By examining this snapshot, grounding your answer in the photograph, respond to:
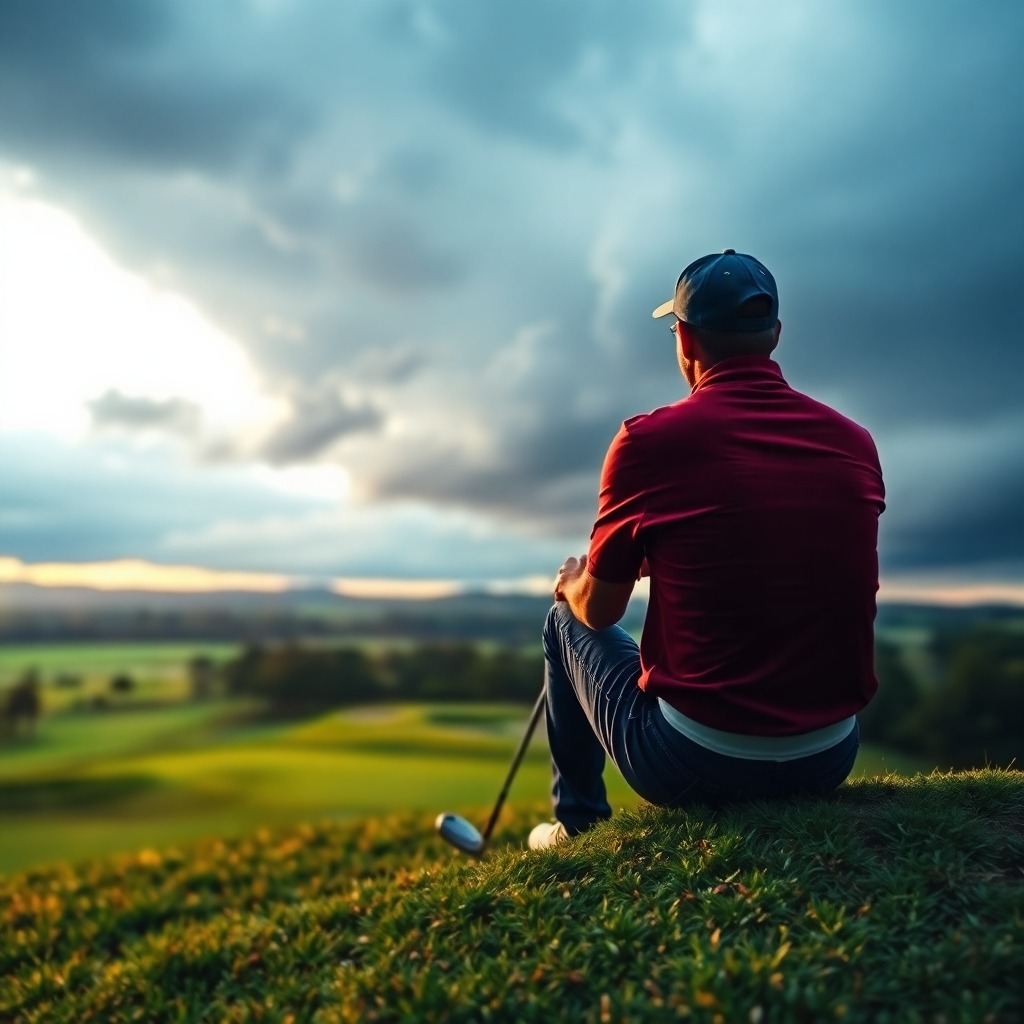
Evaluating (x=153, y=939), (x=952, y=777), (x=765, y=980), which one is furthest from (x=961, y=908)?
(x=153, y=939)

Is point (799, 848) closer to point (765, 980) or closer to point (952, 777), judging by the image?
point (765, 980)

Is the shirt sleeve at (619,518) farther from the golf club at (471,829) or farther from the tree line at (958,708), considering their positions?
the tree line at (958,708)

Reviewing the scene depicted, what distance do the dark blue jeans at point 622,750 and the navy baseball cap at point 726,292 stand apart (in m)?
1.37

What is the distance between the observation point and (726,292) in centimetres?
333

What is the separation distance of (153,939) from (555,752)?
132 inches

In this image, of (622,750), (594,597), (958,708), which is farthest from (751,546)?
(958,708)

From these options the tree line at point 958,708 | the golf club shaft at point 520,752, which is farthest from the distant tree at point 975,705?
the golf club shaft at point 520,752

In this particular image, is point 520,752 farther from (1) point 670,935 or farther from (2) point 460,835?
(1) point 670,935

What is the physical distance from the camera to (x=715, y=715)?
3.16 m

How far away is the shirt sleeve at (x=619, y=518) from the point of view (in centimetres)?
312

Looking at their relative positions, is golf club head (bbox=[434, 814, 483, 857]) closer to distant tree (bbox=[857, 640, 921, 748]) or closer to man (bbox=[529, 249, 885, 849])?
man (bbox=[529, 249, 885, 849])

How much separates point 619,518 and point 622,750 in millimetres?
982

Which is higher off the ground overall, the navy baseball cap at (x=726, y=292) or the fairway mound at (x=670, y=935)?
the navy baseball cap at (x=726, y=292)

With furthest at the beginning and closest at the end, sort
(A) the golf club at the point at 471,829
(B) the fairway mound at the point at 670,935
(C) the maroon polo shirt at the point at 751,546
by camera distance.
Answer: (A) the golf club at the point at 471,829, (C) the maroon polo shirt at the point at 751,546, (B) the fairway mound at the point at 670,935
